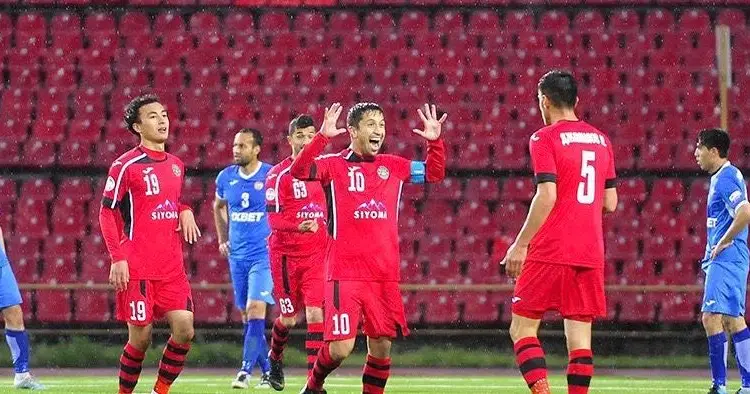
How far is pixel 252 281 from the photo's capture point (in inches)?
508

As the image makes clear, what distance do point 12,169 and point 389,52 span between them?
550 cm

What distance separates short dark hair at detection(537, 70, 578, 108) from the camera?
314 inches

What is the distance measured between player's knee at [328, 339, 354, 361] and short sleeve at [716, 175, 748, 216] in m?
4.01

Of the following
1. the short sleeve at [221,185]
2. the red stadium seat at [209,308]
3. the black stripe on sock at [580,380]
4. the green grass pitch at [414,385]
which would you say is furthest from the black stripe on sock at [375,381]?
the red stadium seat at [209,308]

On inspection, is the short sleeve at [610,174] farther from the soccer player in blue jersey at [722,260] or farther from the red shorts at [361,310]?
the soccer player in blue jersey at [722,260]

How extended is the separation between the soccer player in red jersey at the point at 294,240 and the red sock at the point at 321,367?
93.7 inches

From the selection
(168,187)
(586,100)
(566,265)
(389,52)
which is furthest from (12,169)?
(566,265)

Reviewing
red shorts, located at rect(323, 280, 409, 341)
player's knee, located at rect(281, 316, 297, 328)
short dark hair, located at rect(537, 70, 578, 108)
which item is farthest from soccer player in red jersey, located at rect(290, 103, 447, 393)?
player's knee, located at rect(281, 316, 297, 328)

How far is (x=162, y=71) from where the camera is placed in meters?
19.4

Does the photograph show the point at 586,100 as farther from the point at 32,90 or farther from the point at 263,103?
the point at 32,90

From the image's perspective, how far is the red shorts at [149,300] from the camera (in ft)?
30.5

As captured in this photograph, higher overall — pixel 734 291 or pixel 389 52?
pixel 389 52

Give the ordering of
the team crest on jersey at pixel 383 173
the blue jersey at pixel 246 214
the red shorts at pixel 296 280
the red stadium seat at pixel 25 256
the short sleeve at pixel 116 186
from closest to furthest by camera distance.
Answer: the team crest on jersey at pixel 383 173
the short sleeve at pixel 116 186
the red shorts at pixel 296 280
the blue jersey at pixel 246 214
the red stadium seat at pixel 25 256

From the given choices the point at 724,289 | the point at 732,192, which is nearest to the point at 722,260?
the point at 724,289
